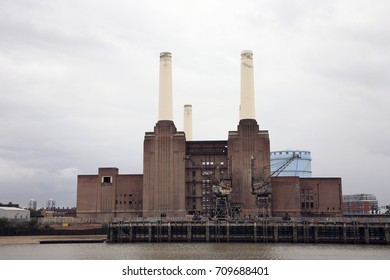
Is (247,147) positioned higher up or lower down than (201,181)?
higher up

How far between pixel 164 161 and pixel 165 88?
13513 mm

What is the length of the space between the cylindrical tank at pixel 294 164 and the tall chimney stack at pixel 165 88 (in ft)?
242

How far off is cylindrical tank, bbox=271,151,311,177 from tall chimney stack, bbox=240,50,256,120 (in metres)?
69.8

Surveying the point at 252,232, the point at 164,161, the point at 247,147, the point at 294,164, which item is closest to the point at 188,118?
the point at 164,161

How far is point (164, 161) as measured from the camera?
99750mm

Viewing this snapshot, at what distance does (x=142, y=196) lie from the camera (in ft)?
339

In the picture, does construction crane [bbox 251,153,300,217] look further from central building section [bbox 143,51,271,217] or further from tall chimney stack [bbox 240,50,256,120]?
tall chimney stack [bbox 240,50,256,120]

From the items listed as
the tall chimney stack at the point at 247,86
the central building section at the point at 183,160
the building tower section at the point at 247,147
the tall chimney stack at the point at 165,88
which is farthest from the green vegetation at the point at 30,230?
the tall chimney stack at the point at 247,86

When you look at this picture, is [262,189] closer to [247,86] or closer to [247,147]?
[247,147]

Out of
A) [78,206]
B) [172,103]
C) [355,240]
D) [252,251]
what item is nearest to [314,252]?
[252,251]

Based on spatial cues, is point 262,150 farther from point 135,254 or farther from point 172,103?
point 135,254

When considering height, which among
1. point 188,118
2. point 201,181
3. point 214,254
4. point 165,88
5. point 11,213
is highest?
point 165,88

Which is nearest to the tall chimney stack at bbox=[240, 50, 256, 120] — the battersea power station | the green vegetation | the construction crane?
the battersea power station

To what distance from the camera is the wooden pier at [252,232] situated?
67.5 m
